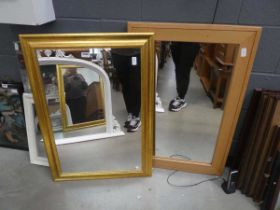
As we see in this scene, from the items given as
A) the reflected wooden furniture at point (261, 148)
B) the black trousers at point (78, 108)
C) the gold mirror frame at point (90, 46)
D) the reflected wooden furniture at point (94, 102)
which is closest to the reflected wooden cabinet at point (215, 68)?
the reflected wooden furniture at point (261, 148)

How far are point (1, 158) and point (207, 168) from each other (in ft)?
5.04

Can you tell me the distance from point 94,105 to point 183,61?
2.04ft

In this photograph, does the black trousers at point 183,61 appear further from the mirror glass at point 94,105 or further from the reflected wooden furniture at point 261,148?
the reflected wooden furniture at point 261,148

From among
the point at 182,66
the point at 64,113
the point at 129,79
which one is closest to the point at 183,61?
the point at 182,66

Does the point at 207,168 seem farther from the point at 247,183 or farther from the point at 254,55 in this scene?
the point at 254,55

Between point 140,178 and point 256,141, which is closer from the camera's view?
point 256,141

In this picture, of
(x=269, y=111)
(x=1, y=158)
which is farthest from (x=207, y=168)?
(x=1, y=158)

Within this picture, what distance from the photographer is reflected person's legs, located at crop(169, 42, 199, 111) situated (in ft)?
4.06

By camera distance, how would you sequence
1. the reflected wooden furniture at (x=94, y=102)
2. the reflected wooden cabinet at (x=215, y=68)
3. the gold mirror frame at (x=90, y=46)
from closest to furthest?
the gold mirror frame at (x=90, y=46)
the reflected wooden cabinet at (x=215, y=68)
the reflected wooden furniture at (x=94, y=102)

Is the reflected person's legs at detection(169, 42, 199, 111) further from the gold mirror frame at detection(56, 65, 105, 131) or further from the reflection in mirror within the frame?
the gold mirror frame at detection(56, 65, 105, 131)

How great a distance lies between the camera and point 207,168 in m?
1.55

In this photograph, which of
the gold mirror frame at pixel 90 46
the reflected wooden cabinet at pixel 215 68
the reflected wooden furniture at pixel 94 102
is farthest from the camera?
the reflected wooden furniture at pixel 94 102

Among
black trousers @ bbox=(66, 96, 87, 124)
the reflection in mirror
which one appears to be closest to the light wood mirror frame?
the reflection in mirror

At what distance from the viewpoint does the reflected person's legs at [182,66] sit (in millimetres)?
1236
